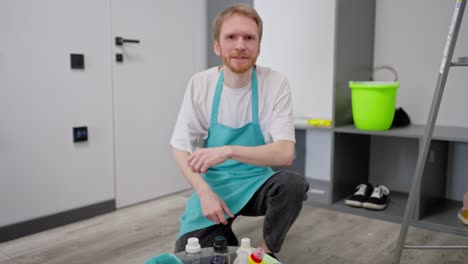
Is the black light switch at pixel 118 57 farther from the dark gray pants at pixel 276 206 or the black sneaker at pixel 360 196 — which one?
the black sneaker at pixel 360 196

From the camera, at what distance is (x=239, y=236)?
6.43 ft

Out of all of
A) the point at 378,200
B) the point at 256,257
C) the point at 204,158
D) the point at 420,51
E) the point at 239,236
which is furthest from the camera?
the point at 420,51

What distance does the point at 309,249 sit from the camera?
1.81 metres

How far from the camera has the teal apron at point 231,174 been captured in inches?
55.5

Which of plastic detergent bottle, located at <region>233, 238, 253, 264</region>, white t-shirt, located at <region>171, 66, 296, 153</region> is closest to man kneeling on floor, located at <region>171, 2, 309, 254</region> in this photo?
white t-shirt, located at <region>171, 66, 296, 153</region>

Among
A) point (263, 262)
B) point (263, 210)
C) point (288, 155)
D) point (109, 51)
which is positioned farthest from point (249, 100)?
point (109, 51)

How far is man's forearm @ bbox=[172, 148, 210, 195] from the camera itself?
125cm

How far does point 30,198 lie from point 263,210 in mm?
1237

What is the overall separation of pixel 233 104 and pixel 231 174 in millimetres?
250

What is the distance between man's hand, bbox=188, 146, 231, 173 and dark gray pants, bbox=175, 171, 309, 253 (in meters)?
0.26

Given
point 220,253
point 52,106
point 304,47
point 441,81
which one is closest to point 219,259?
point 220,253

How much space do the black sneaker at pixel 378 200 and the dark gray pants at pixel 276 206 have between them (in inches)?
39.3

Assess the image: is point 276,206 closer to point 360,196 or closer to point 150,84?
point 360,196

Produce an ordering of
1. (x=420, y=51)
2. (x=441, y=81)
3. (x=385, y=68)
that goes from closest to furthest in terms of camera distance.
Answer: (x=441, y=81) → (x=420, y=51) → (x=385, y=68)
